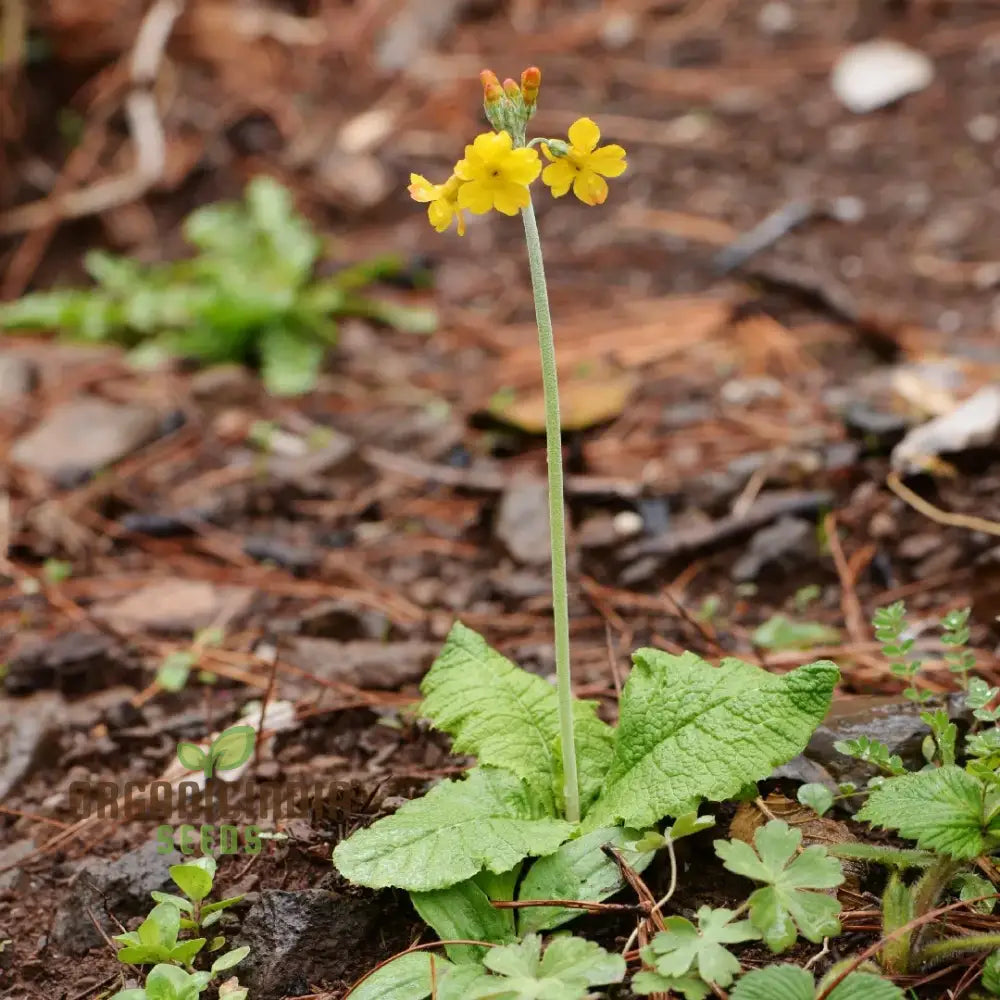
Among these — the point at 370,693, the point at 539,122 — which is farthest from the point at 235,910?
the point at 539,122

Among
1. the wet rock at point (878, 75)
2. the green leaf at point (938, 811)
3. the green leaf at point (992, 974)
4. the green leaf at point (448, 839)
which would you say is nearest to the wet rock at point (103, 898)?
the green leaf at point (448, 839)

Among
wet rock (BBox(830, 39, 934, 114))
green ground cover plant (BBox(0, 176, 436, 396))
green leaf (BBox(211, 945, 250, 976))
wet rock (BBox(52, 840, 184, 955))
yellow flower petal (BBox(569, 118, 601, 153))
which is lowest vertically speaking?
wet rock (BBox(52, 840, 184, 955))

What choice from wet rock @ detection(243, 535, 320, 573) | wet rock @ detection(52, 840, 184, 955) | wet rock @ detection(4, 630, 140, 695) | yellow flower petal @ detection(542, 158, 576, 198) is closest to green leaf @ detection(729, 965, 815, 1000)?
wet rock @ detection(52, 840, 184, 955)

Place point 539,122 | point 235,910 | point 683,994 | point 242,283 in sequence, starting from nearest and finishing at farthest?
point 683,994 < point 235,910 < point 242,283 < point 539,122

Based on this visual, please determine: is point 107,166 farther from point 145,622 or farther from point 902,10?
point 902,10

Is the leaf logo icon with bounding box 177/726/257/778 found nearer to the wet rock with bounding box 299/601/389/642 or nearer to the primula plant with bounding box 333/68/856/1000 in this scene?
the primula plant with bounding box 333/68/856/1000

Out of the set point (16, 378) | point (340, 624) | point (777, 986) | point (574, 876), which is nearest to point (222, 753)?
point (340, 624)

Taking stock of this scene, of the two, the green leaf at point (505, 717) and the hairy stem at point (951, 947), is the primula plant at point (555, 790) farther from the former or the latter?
the hairy stem at point (951, 947)
